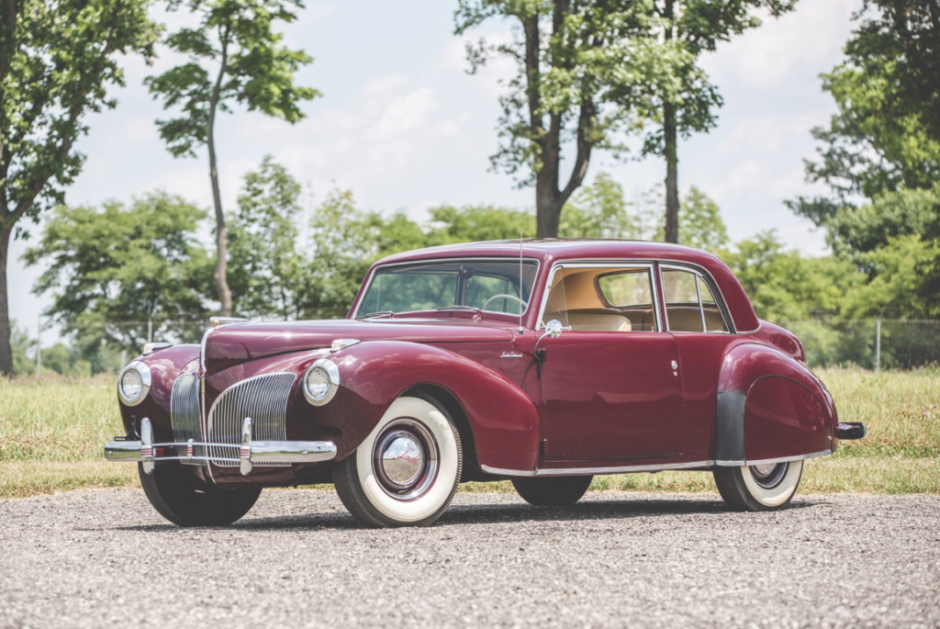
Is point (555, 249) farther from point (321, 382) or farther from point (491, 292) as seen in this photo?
point (321, 382)

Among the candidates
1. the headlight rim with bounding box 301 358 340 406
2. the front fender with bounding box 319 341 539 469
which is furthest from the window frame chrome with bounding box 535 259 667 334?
the headlight rim with bounding box 301 358 340 406

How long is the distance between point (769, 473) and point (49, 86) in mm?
22285

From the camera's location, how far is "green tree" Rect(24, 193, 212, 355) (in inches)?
2164

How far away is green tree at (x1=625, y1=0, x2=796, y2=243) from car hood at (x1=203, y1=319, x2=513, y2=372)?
58.5 ft

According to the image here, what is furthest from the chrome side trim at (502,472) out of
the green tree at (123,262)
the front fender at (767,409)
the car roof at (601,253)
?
the green tree at (123,262)

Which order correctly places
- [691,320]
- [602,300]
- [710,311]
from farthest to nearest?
[710,311], [691,320], [602,300]

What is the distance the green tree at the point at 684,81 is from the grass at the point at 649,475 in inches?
334

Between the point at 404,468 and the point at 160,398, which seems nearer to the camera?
the point at 404,468

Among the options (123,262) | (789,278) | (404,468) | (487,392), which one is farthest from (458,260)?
(789,278)

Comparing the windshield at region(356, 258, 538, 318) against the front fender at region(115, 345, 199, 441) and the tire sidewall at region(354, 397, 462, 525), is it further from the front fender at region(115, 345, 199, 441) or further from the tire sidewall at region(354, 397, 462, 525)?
the front fender at region(115, 345, 199, 441)

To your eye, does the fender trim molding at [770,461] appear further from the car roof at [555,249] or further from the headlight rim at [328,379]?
the headlight rim at [328,379]

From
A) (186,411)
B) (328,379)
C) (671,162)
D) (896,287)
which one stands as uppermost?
(671,162)

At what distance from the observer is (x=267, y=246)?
1940 inches

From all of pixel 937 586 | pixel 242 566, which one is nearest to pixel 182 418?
pixel 242 566
